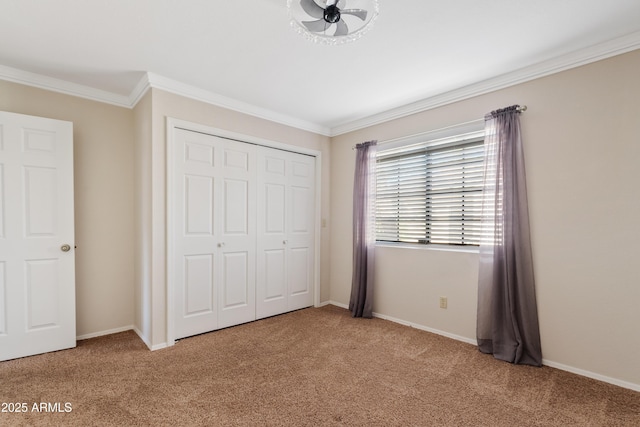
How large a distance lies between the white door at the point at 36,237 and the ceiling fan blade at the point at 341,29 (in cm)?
263

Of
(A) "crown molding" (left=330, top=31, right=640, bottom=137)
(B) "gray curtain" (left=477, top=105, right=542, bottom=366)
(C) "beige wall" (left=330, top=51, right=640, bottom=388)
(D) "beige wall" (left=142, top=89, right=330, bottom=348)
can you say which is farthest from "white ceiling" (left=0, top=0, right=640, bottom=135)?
(B) "gray curtain" (left=477, top=105, right=542, bottom=366)

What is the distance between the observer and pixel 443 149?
328 centimetres

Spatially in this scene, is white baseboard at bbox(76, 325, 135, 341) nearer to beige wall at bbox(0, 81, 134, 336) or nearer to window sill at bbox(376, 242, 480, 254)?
beige wall at bbox(0, 81, 134, 336)

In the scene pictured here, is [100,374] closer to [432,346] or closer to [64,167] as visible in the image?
[64,167]

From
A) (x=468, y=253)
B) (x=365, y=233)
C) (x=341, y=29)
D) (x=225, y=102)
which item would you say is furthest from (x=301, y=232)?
(x=341, y=29)

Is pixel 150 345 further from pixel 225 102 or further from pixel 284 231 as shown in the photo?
pixel 225 102

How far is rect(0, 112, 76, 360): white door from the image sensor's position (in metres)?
2.58

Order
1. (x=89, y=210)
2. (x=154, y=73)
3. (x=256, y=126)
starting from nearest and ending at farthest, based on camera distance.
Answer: (x=154, y=73)
(x=89, y=210)
(x=256, y=126)

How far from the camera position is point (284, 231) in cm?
395

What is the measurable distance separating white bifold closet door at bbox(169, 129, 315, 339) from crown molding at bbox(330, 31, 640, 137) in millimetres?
1351

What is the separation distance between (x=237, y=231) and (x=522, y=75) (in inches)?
124

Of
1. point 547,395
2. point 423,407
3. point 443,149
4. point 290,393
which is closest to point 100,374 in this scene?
point 290,393

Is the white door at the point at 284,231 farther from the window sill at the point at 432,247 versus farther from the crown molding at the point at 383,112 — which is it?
the window sill at the point at 432,247

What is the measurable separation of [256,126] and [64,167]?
1.89m
